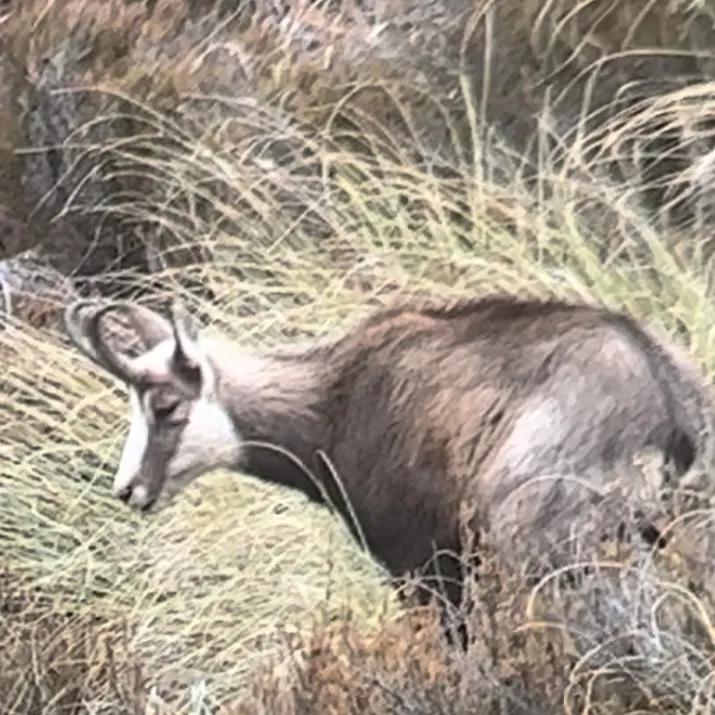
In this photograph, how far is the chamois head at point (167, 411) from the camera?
2051 millimetres

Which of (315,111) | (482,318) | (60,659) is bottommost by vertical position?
(60,659)

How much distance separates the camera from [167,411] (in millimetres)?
2062

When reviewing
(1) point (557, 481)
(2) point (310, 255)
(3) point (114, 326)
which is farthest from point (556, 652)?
(3) point (114, 326)

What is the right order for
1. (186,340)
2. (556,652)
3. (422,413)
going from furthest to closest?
1. (186,340)
2. (422,413)
3. (556,652)

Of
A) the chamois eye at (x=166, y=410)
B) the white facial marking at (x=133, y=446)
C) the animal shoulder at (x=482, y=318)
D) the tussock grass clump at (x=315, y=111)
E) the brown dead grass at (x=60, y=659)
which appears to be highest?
the tussock grass clump at (x=315, y=111)

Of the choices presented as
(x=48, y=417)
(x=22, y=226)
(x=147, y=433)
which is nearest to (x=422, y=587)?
(x=147, y=433)

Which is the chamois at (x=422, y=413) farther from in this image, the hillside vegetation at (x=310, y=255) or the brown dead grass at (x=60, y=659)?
the brown dead grass at (x=60, y=659)

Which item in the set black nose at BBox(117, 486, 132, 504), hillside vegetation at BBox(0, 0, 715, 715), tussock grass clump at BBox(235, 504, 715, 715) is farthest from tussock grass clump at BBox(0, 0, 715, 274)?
tussock grass clump at BBox(235, 504, 715, 715)

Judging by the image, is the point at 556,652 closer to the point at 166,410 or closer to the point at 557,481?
the point at 557,481

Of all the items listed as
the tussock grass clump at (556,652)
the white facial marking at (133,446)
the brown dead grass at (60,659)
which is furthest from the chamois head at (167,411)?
the tussock grass clump at (556,652)

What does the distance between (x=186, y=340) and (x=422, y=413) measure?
11.5 inches

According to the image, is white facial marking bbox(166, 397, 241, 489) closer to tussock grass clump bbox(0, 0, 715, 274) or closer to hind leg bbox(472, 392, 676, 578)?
tussock grass clump bbox(0, 0, 715, 274)

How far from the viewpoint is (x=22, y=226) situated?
88.7 inches

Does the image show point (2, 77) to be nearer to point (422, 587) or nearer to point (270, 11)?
point (270, 11)
